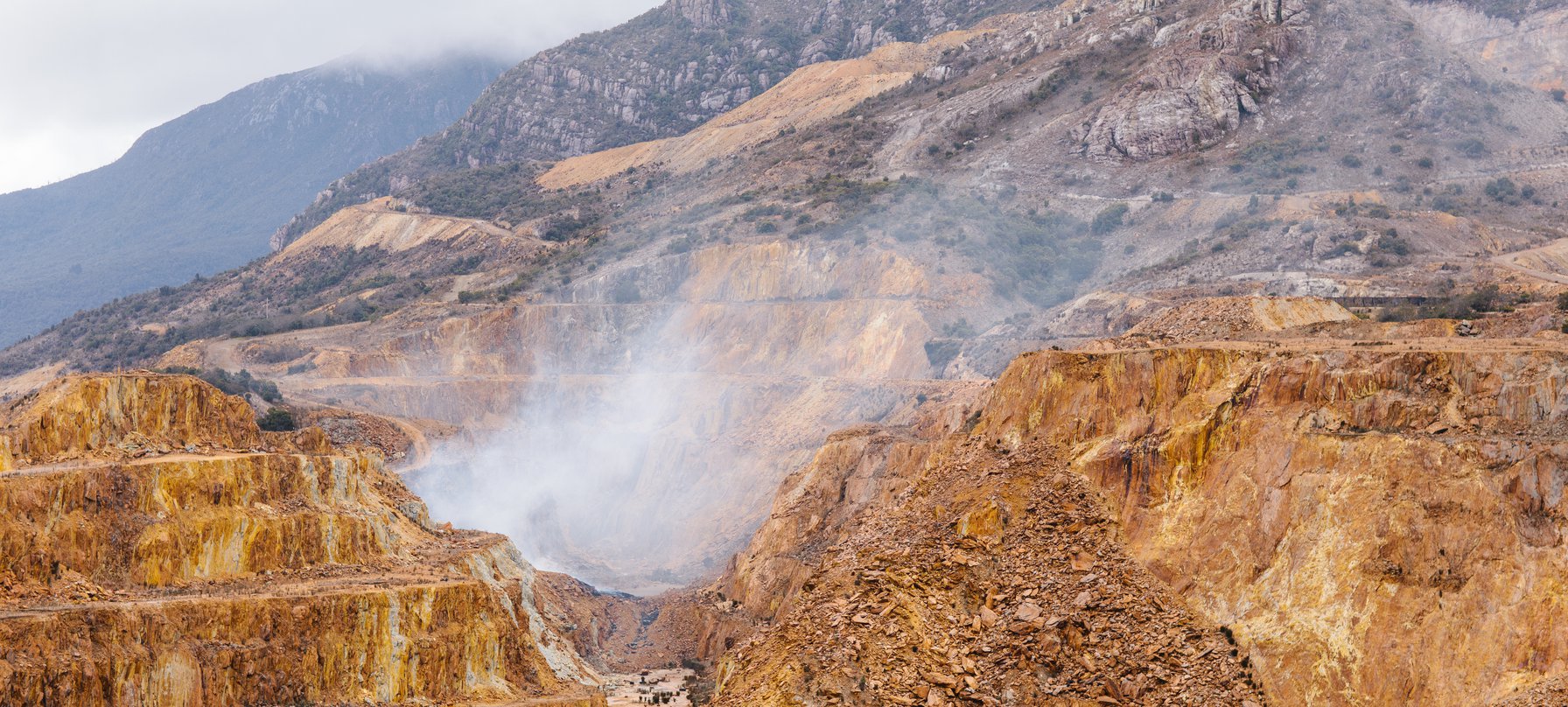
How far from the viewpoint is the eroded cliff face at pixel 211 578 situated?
36031 millimetres

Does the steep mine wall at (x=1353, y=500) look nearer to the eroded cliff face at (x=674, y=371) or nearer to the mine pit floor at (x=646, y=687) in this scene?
the mine pit floor at (x=646, y=687)

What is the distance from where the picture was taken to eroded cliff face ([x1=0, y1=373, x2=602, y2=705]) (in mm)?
36031

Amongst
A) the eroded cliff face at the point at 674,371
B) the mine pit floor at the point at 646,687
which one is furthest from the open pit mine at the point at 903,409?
the eroded cliff face at the point at 674,371

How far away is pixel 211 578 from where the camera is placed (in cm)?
4019

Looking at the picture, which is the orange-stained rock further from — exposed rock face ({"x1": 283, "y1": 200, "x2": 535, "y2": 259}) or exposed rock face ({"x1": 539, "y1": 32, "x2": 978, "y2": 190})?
exposed rock face ({"x1": 539, "y1": 32, "x2": 978, "y2": 190})

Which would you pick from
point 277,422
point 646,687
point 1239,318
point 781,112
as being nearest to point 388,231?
point 781,112

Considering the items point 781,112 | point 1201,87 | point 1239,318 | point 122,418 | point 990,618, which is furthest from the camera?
point 781,112

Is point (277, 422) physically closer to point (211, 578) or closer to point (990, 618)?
point (211, 578)

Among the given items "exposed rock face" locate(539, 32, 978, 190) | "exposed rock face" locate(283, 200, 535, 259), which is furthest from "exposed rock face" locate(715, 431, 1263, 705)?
"exposed rock face" locate(539, 32, 978, 190)

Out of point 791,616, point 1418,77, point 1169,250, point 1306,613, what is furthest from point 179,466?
point 1418,77

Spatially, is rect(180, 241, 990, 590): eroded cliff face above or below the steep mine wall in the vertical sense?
below

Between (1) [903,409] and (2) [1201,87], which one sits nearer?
(1) [903,409]

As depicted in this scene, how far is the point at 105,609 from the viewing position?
3612cm

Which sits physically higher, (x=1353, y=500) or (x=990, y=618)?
(x=1353, y=500)
